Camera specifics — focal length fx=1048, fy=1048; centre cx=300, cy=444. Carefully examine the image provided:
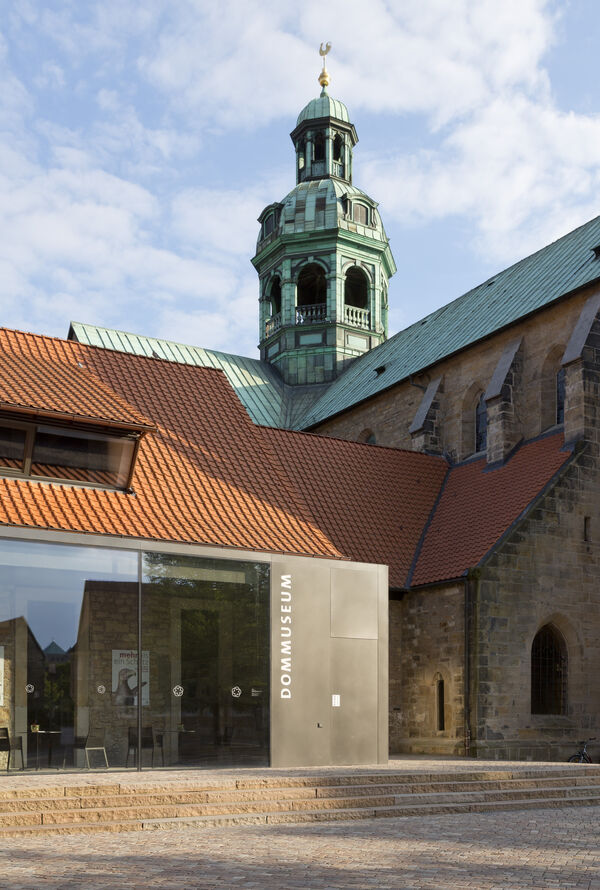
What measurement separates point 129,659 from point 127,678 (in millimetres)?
313

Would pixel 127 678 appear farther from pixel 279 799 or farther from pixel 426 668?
pixel 426 668

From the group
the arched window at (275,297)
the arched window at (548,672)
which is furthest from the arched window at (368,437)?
the arched window at (275,297)

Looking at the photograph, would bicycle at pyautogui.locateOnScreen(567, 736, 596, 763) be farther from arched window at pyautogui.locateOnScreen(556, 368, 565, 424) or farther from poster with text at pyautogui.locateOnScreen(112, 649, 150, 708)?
poster with text at pyautogui.locateOnScreen(112, 649, 150, 708)

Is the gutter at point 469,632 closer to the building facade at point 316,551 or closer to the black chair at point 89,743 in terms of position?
the building facade at point 316,551

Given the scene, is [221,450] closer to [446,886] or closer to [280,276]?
[446,886]

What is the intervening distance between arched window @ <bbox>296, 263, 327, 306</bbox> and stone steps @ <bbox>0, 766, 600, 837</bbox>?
32.6 m

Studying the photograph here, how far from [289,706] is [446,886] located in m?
10.1

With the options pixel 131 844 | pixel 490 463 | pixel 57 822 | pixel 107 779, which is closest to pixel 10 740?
pixel 107 779

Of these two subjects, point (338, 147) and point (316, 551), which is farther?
point (338, 147)

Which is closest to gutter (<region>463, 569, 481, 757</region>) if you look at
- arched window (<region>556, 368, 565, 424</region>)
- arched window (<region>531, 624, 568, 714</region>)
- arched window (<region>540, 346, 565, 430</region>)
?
arched window (<region>531, 624, 568, 714</region>)

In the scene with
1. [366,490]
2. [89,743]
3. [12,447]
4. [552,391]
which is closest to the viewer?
[89,743]

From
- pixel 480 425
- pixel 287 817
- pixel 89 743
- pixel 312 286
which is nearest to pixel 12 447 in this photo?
pixel 89 743

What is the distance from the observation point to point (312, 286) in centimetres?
4838

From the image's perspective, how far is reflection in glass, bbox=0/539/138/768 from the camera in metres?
16.5
